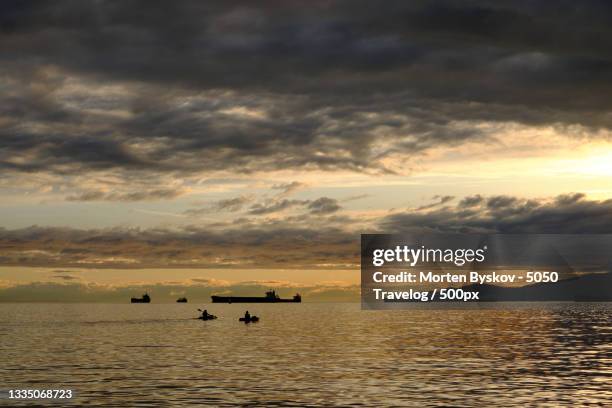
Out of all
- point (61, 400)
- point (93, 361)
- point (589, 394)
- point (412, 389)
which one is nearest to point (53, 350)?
point (93, 361)

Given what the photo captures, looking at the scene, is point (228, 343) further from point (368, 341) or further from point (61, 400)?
point (61, 400)

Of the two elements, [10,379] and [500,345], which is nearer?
[10,379]

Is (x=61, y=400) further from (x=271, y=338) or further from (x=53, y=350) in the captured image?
(x=271, y=338)

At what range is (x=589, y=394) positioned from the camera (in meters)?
71.0

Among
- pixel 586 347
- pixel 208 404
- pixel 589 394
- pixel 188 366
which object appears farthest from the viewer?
pixel 586 347

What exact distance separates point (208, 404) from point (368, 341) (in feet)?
255

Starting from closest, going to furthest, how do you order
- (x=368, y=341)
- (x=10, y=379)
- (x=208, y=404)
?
(x=208, y=404), (x=10, y=379), (x=368, y=341)

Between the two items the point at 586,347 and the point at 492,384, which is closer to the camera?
the point at 492,384

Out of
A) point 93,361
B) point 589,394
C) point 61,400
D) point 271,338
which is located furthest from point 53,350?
point 589,394

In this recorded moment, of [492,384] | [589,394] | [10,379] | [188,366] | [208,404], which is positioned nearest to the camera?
[208,404]

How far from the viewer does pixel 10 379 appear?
82.3 m

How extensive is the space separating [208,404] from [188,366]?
2963 cm

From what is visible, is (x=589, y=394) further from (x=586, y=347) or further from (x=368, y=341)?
(x=368, y=341)

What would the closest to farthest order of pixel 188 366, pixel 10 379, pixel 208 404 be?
pixel 208 404 < pixel 10 379 < pixel 188 366
